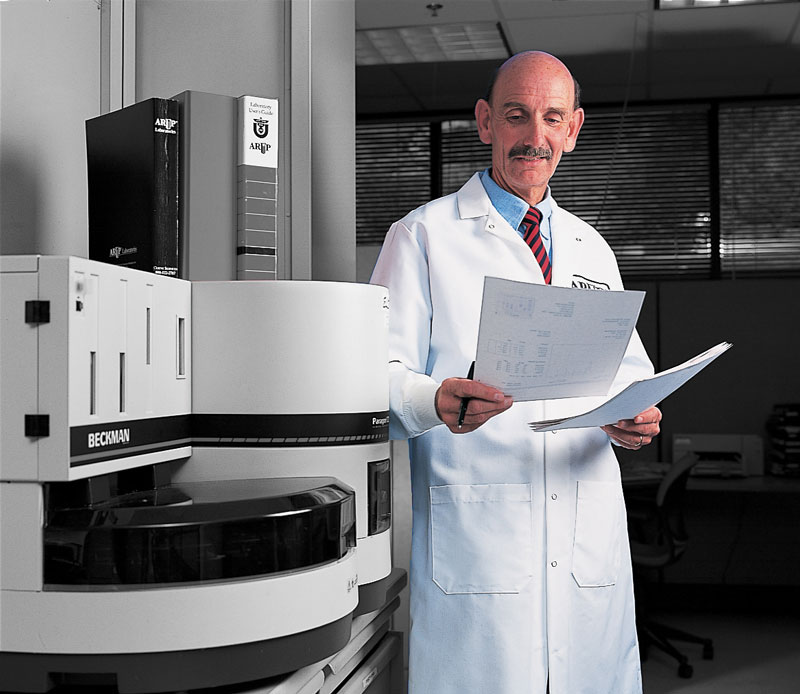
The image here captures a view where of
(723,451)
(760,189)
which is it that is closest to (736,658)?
(723,451)

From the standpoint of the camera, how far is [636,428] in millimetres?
1510

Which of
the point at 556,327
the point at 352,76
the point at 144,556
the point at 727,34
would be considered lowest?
the point at 144,556

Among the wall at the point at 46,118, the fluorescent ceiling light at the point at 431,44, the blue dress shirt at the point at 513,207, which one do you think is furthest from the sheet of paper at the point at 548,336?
the fluorescent ceiling light at the point at 431,44

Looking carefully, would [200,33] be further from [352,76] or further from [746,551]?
[746,551]

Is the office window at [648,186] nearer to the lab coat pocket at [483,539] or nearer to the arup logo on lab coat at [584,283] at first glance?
the arup logo on lab coat at [584,283]

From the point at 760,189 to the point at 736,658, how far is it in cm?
282

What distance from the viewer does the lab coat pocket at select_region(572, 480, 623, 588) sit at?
60.7 inches

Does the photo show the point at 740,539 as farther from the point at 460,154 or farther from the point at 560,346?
the point at 560,346

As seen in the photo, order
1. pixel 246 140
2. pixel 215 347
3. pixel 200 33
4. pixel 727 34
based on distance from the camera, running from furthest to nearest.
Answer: pixel 727 34 → pixel 200 33 → pixel 246 140 → pixel 215 347

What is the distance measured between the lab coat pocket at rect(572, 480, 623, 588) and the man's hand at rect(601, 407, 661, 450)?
9 cm

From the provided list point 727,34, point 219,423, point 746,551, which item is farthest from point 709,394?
point 219,423

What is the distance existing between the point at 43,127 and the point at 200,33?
409 mm

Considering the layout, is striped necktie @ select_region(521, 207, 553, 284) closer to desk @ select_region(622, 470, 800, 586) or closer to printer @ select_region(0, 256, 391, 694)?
printer @ select_region(0, 256, 391, 694)

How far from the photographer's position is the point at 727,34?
4.75m
